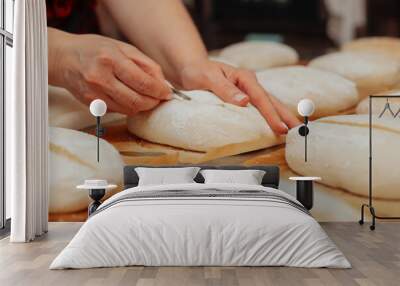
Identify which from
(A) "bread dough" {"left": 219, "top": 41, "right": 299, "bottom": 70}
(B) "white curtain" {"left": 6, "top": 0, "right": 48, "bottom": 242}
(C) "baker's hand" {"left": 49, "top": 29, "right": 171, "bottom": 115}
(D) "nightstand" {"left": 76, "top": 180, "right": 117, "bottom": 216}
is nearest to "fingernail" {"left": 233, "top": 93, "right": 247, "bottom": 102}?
(A) "bread dough" {"left": 219, "top": 41, "right": 299, "bottom": 70}

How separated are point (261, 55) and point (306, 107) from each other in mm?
1000

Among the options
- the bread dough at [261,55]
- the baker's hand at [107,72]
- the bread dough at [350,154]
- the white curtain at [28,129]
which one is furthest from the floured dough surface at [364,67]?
the white curtain at [28,129]

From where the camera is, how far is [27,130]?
6426mm

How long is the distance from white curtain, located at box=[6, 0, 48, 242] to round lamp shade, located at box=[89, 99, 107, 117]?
2.28 ft

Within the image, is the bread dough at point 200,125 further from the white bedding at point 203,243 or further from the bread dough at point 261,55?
the white bedding at point 203,243

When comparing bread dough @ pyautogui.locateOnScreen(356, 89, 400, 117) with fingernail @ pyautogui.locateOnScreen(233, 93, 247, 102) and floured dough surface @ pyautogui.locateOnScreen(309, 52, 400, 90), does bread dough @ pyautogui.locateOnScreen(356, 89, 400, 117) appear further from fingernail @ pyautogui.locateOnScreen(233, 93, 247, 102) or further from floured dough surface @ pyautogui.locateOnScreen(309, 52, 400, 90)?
fingernail @ pyautogui.locateOnScreen(233, 93, 247, 102)

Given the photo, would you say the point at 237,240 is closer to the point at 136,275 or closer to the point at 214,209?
the point at 214,209

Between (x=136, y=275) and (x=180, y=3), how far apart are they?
4492 millimetres

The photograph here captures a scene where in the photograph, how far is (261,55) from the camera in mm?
8109

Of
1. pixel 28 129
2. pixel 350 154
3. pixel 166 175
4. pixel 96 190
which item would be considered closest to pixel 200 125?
pixel 166 175

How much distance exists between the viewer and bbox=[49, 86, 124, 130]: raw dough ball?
26.1ft

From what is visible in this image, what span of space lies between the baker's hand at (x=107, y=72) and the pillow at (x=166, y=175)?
89 cm

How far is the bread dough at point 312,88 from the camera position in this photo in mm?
7953

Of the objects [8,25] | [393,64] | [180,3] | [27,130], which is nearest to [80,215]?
[27,130]
